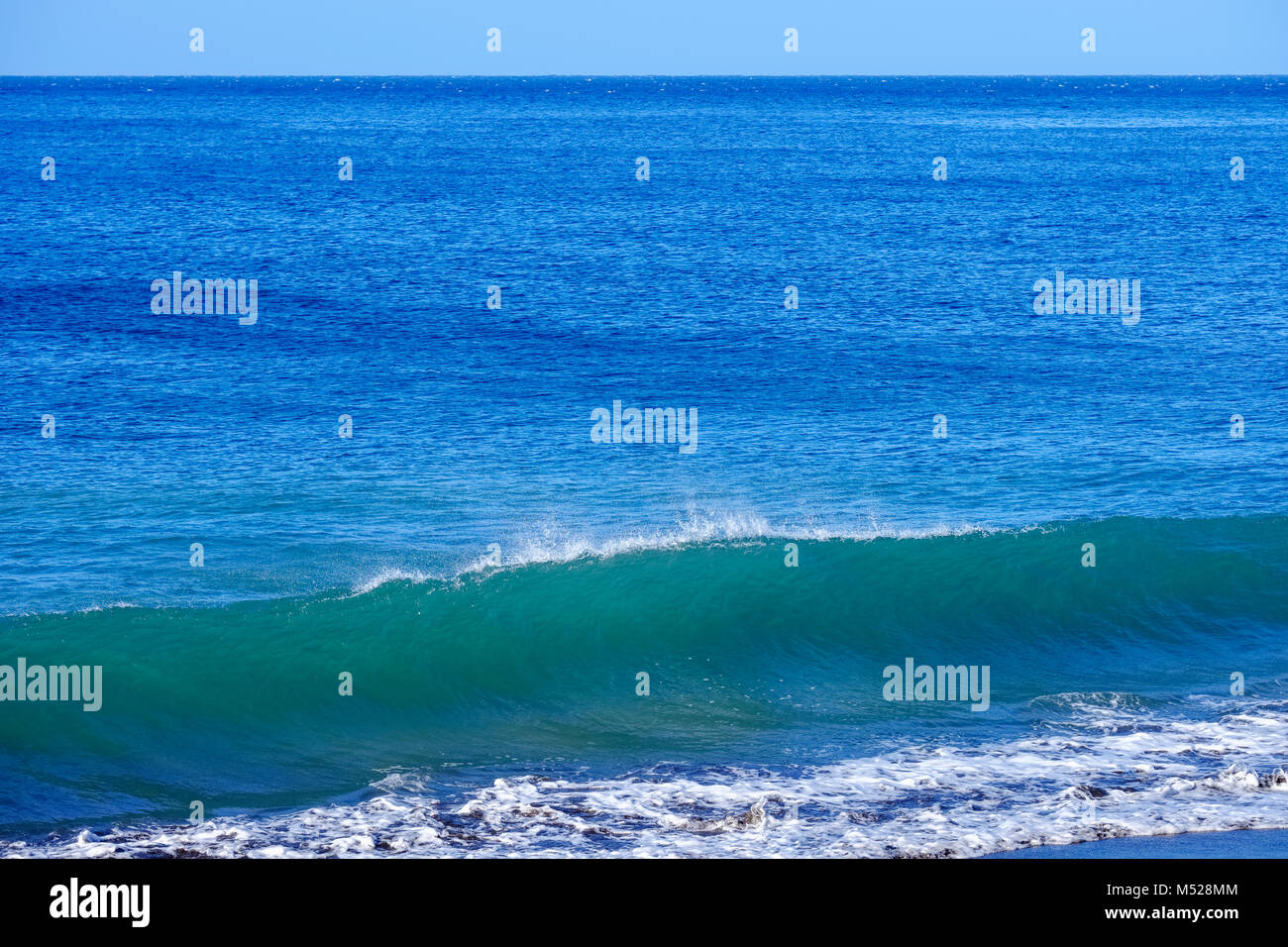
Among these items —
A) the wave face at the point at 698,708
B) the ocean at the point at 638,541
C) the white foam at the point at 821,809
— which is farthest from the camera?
the ocean at the point at 638,541

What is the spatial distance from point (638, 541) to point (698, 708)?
6793mm

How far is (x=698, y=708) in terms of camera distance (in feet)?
61.1

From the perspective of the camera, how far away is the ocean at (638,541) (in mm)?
15352

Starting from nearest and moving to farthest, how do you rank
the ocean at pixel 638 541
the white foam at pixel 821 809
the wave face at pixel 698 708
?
the white foam at pixel 821 809 → the wave face at pixel 698 708 → the ocean at pixel 638 541

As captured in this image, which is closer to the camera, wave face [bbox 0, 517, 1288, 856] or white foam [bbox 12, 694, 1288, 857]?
white foam [bbox 12, 694, 1288, 857]

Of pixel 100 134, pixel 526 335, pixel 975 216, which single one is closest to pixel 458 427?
pixel 526 335

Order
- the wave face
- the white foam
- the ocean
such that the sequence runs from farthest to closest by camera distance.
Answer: the ocean → the wave face → the white foam

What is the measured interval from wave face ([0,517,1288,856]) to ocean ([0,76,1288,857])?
8 centimetres

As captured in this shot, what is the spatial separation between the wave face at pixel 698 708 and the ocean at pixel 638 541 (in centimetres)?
8

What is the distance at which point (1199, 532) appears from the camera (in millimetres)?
25375

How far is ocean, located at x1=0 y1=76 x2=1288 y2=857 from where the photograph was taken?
50.4 feet

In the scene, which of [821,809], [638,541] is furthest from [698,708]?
[638,541]

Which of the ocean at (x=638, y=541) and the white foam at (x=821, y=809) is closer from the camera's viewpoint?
the white foam at (x=821, y=809)
